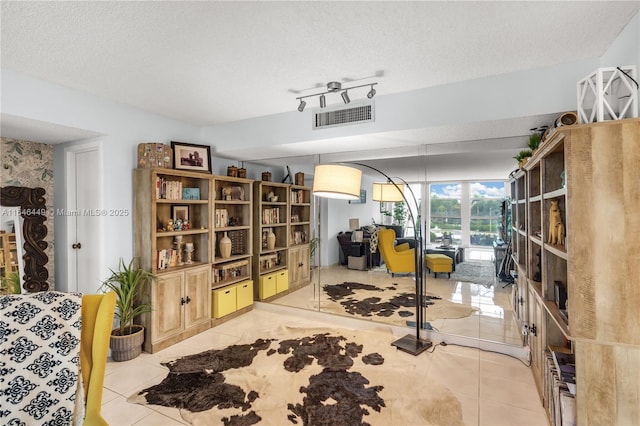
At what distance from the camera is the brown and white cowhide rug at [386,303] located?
3627 millimetres

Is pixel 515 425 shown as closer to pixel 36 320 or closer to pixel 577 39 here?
pixel 577 39

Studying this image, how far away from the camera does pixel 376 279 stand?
4.02m

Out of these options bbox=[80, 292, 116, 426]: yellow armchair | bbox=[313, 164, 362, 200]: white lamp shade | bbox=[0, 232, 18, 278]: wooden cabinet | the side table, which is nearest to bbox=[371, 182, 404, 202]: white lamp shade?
the side table

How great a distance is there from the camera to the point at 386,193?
12.1 feet

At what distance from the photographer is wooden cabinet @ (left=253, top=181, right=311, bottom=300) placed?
4.50 meters

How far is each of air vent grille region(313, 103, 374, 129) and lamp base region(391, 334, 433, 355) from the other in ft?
7.59

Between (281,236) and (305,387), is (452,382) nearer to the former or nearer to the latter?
(305,387)

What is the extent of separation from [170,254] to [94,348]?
2141 mm

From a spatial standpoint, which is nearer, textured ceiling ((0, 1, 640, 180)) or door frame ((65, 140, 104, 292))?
textured ceiling ((0, 1, 640, 180))

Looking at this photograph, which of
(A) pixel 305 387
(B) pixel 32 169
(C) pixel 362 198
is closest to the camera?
(A) pixel 305 387

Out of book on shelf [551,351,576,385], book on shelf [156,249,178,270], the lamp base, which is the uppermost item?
book on shelf [156,249,178,270]

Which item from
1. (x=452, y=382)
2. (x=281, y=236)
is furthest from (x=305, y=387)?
(x=281, y=236)

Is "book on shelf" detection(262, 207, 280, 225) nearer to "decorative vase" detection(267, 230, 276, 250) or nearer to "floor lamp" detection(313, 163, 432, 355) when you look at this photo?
"decorative vase" detection(267, 230, 276, 250)

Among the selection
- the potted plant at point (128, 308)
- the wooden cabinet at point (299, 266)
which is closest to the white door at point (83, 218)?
the potted plant at point (128, 308)
